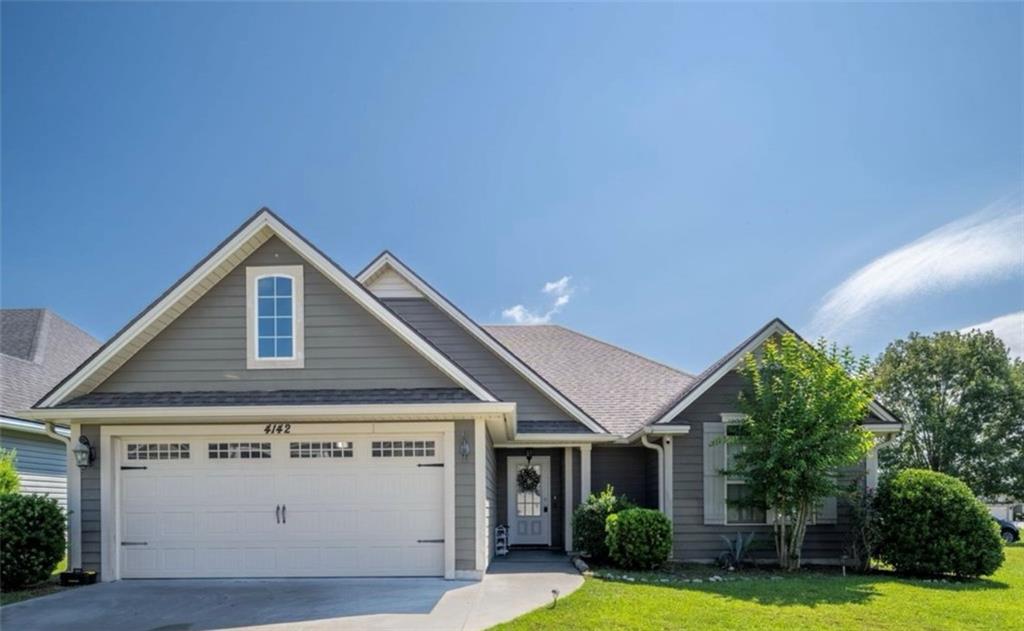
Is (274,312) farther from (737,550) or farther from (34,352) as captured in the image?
(34,352)

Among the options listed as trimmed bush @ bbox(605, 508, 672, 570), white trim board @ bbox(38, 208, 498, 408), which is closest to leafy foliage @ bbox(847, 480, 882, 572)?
trimmed bush @ bbox(605, 508, 672, 570)

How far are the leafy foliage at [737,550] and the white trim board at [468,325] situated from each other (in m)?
3.12

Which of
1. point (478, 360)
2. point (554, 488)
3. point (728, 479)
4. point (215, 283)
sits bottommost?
point (554, 488)

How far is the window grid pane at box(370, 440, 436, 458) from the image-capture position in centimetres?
1010

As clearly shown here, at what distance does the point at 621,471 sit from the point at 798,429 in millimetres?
4199

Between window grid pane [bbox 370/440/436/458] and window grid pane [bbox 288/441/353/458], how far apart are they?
16.0 inches

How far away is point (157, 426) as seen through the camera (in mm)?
10047

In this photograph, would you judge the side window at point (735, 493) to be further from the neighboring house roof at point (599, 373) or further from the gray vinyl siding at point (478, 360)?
the gray vinyl siding at point (478, 360)

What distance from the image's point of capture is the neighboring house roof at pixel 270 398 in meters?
9.70

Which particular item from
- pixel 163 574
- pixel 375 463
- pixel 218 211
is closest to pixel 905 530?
pixel 375 463

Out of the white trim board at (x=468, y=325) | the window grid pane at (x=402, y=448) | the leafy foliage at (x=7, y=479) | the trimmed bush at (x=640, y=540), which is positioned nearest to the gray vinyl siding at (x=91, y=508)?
the leafy foliage at (x=7, y=479)

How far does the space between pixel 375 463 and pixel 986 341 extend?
94.9 ft

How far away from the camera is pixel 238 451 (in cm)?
1015

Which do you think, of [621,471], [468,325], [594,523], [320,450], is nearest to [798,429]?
[594,523]
